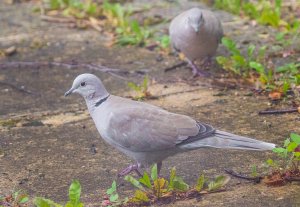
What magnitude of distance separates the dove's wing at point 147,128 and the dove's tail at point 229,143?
0.06 m

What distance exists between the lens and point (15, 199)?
354 centimetres

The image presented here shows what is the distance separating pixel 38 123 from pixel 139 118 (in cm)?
126

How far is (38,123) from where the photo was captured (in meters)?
4.87

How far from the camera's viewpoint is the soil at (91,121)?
12.6 ft

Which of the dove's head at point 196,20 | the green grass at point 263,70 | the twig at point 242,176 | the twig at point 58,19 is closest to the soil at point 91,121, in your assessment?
the twig at point 242,176

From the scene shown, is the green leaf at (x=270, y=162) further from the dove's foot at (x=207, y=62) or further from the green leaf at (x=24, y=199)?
the dove's foot at (x=207, y=62)

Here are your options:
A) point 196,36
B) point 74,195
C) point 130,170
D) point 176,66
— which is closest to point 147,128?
point 130,170

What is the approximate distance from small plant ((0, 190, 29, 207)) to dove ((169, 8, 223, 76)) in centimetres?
243

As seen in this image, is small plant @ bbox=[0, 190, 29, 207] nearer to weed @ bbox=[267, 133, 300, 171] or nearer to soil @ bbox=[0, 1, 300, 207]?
soil @ bbox=[0, 1, 300, 207]

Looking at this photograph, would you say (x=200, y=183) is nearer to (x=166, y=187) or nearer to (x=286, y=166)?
(x=166, y=187)

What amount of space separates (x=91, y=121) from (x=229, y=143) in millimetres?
1508

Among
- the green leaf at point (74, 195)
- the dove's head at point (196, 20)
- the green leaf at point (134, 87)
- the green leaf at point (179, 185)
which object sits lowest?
the green leaf at point (134, 87)

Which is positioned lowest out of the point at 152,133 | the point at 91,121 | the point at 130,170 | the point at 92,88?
the point at 91,121

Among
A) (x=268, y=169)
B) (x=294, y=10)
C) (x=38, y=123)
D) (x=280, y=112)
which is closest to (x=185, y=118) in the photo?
(x=268, y=169)
